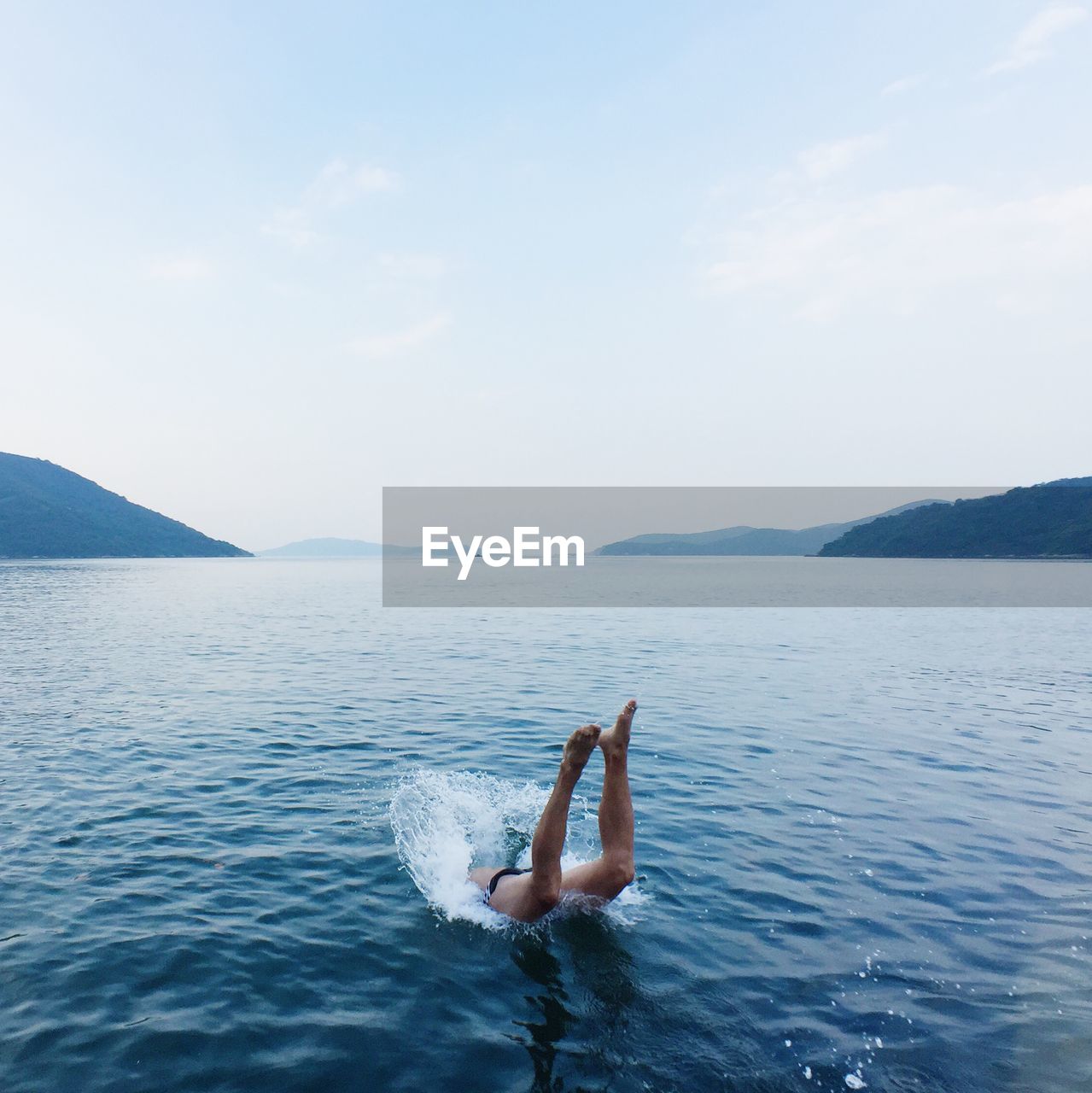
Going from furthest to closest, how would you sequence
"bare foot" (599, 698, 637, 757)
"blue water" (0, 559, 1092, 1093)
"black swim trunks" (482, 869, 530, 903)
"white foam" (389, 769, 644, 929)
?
"white foam" (389, 769, 644, 929) < "black swim trunks" (482, 869, 530, 903) < "bare foot" (599, 698, 637, 757) < "blue water" (0, 559, 1092, 1093)


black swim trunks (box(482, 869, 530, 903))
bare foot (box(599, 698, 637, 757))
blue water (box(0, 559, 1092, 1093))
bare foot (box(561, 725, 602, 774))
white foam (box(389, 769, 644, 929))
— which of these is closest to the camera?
blue water (box(0, 559, 1092, 1093))

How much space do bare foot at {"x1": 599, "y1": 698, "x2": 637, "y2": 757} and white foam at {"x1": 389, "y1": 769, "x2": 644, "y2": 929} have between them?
320cm

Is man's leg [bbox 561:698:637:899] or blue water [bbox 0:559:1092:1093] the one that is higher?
man's leg [bbox 561:698:637:899]

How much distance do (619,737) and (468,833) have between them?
6291mm

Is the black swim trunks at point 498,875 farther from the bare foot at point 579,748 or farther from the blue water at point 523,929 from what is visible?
the bare foot at point 579,748

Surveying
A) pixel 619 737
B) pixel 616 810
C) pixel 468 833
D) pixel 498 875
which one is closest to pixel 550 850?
pixel 616 810

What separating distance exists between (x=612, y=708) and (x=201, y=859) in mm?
17180

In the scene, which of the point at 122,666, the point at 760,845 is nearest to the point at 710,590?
the point at 122,666

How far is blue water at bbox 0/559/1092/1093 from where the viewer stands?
7730 millimetres

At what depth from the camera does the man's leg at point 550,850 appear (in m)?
8.58

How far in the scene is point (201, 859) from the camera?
12.4m

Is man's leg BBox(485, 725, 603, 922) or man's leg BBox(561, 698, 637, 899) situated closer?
man's leg BBox(485, 725, 603, 922)

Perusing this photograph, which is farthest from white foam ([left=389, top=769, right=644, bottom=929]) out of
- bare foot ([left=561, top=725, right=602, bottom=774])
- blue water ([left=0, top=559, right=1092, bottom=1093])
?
bare foot ([left=561, top=725, right=602, bottom=774])

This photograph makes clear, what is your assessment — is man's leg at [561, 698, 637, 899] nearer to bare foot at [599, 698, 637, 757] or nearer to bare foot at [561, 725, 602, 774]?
bare foot at [599, 698, 637, 757]
